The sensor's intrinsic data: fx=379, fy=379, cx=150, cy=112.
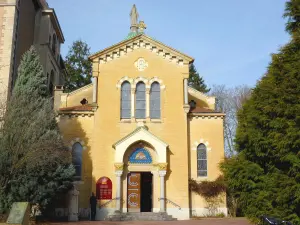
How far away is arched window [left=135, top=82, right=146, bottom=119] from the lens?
1081 inches

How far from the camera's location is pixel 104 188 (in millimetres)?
25719

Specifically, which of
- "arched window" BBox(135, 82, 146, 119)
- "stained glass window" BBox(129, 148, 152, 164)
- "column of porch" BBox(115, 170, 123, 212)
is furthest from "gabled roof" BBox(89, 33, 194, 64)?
"column of porch" BBox(115, 170, 123, 212)

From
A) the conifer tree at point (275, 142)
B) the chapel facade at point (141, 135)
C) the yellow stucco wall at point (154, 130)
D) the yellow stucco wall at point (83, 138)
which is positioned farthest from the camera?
the yellow stucco wall at point (83, 138)

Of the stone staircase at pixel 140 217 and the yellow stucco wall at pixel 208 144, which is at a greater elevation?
the yellow stucco wall at pixel 208 144

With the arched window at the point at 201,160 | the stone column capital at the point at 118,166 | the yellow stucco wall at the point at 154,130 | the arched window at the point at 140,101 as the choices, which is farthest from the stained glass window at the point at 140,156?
the arched window at the point at 201,160

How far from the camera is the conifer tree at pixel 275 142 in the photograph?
1519 cm

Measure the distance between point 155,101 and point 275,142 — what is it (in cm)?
1296

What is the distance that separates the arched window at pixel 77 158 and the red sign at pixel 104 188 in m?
1.78

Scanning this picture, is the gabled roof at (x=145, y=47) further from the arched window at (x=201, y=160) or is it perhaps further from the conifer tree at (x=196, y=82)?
the conifer tree at (x=196, y=82)

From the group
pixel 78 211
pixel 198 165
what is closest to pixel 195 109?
pixel 198 165

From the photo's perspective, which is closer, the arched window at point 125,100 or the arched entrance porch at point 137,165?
the arched entrance porch at point 137,165

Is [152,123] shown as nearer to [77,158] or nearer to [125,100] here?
[125,100]

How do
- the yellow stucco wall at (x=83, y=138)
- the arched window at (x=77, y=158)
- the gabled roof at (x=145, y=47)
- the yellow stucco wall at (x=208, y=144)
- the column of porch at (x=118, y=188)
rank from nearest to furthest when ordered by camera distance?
1. the column of porch at (x=118, y=188)
2. the yellow stucco wall at (x=83, y=138)
3. the yellow stucco wall at (x=208, y=144)
4. the arched window at (x=77, y=158)
5. the gabled roof at (x=145, y=47)

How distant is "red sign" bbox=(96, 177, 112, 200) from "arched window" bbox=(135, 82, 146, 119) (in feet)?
16.6
